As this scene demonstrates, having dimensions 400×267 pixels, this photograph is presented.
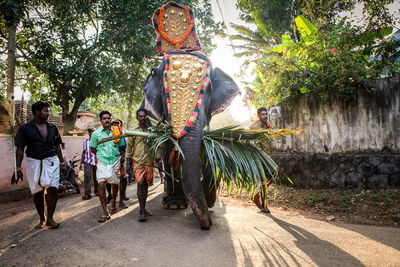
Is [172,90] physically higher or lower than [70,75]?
lower

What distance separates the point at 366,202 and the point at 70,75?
10.3m

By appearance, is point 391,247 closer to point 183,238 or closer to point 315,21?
point 183,238

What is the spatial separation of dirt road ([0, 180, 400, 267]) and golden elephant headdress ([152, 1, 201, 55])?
2767 millimetres

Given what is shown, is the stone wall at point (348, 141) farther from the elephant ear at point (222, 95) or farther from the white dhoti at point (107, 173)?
the white dhoti at point (107, 173)

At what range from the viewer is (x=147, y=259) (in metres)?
2.23

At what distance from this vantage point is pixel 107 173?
379 centimetres

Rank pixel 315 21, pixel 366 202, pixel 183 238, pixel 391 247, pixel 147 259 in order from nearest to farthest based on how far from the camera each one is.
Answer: pixel 147 259 < pixel 391 247 < pixel 183 238 < pixel 366 202 < pixel 315 21

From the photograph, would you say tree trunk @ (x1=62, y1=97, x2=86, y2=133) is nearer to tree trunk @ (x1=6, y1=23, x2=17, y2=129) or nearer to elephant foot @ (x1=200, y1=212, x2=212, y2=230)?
tree trunk @ (x1=6, y1=23, x2=17, y2=129)

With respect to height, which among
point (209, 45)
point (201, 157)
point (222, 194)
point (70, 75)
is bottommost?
point (222, 194)

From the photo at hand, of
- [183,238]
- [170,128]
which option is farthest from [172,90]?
[183,238]

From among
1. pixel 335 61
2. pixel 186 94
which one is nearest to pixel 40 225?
pixel 186 94

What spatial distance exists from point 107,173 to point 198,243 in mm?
1999

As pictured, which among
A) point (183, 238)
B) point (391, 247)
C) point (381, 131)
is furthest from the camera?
point (381, 131)

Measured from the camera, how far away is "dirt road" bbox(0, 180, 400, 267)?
7.20 ft
